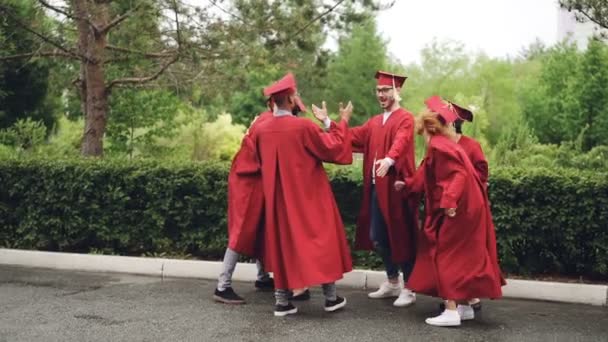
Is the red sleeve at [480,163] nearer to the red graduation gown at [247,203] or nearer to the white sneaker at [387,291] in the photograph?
the white sneaker at [387,291]

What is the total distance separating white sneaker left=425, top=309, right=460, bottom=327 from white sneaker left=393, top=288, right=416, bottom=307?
29.7 inches

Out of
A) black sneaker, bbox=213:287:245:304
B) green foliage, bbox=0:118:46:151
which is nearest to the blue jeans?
black sneaker, bbox=213:287:245:304

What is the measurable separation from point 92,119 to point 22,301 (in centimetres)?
546

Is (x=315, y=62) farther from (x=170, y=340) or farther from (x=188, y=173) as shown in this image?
(x=170, y=340)

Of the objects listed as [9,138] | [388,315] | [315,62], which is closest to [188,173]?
[388,315]

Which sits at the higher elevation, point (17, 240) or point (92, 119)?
point (92, 119)

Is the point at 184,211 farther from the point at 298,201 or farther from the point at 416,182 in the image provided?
the point at 416,182

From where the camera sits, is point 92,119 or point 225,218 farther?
point 92,119

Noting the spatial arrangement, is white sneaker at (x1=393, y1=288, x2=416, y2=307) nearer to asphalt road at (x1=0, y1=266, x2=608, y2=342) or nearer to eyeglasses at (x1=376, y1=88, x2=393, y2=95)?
asphalt road at (x1=0, y1=266, x2=608, y2=342)

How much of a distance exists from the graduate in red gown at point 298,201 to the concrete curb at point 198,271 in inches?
48.3

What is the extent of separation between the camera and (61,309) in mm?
6410

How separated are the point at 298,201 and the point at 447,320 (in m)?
1.52

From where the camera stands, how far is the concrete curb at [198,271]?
709cm

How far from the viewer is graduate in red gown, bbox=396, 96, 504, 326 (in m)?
5.90
